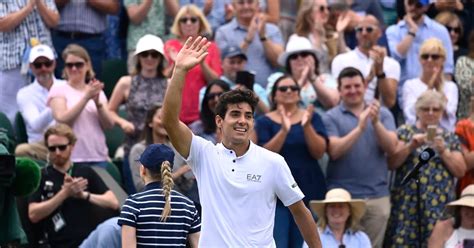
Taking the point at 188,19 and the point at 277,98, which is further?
the point at 188,19

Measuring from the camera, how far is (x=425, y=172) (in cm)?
1299

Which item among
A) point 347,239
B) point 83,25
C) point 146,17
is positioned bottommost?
point 347,239

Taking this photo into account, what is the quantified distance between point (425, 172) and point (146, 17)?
4255mm

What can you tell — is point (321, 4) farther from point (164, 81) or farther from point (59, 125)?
point (59, 125)

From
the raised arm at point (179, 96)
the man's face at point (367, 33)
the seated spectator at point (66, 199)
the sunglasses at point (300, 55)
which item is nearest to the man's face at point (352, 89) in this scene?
the sunglasses at point (300, 55)

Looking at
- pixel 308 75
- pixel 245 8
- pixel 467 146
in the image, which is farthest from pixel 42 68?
pixel 467 146

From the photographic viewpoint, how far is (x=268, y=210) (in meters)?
8.45

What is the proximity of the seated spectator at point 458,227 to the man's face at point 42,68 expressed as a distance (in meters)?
4.39

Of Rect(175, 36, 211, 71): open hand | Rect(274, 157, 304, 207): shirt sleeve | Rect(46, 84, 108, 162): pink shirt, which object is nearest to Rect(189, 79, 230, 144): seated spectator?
Rect(46, 84, 108, 162): pink shirt

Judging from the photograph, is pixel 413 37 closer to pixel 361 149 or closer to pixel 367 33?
pixel 367 33

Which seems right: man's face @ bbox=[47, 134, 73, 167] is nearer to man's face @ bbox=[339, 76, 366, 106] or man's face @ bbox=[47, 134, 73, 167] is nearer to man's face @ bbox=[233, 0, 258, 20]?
man's face @ bbox=[339, 76, 366, 106]

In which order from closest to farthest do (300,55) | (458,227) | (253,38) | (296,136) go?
(458,227)
(296,136)
(300,55)
(253,38)

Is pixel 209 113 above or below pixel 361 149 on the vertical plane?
above

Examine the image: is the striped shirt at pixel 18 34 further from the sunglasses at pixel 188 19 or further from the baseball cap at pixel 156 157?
the baseball cap at pixel 156 157
